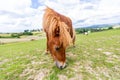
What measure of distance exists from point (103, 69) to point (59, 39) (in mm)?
2545

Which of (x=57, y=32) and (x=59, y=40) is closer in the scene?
(x=59, y=40)

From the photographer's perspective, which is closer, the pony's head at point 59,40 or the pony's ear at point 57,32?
the pony's head at point 59,40

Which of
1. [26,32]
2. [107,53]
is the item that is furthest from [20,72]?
[26,32]

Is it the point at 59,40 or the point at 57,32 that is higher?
the point at 57,32

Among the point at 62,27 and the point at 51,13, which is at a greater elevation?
the point at 51,13

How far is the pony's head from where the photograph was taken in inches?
259

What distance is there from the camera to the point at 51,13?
8.55 meters

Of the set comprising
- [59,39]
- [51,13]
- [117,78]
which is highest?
[51,13]

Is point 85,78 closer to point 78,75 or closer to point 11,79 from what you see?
point 78,75

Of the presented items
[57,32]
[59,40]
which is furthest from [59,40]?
[57,32]

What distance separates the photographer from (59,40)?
21.8ft

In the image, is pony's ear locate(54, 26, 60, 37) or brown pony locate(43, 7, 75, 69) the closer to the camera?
brown pony locate(43, 7, 75, 69)

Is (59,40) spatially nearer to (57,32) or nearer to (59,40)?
(59,40)

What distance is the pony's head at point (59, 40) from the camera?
6578 millimetres
